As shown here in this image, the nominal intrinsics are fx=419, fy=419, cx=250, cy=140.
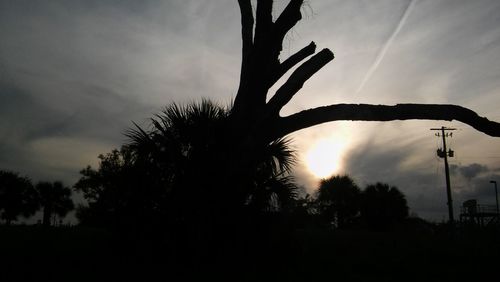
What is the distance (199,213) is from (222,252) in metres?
0.84

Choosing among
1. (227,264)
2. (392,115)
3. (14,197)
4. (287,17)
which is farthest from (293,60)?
(14,197)

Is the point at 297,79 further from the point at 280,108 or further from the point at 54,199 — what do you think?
the point at 54,199

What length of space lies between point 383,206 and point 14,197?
82.0 feet

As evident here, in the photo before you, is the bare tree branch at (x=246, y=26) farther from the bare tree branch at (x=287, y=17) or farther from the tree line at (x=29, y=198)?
the tree line at (x=29, y=198)

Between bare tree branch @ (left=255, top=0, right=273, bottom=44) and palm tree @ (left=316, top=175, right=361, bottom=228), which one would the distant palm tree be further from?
bare tree branch @ (left=255, top=0, right=273, bottom=44)

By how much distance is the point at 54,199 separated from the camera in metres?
28.8

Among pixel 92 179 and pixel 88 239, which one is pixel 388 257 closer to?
pixel 88 239

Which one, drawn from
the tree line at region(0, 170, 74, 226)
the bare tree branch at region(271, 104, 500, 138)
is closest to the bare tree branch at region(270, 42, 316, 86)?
the bare tree branch at region(271, 104, 500, 138)

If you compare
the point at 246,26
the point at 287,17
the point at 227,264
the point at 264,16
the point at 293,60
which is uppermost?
the point at 246,26

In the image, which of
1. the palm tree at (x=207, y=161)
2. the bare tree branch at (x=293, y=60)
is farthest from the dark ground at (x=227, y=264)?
the bare tree branch at (x=293, y=60)

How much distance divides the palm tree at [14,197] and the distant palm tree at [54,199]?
46.4 inches

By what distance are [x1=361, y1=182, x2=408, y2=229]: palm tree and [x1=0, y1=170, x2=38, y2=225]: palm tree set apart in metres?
23.2

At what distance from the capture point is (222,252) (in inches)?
302

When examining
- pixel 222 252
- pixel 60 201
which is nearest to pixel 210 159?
pixel 222 252
